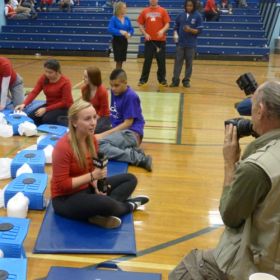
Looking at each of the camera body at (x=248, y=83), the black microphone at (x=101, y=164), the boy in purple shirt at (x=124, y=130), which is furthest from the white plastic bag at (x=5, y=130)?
the camera body at (x=248, y=83)

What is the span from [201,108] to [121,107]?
2294 mm

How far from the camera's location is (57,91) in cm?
498

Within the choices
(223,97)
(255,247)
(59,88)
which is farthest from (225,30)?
(255,247)

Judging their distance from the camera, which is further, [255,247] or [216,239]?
[216,239]

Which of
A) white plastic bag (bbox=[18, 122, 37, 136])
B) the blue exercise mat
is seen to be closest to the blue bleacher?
white plastic bag (bbox=[18, 122, 37, 136])

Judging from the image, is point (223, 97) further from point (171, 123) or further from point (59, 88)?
point (59, 88)

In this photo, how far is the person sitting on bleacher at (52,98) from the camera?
491cm

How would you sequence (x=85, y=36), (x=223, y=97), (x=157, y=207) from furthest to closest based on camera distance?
(x=85, y=36)
(x=223, y=97)
(x=157, y=207)

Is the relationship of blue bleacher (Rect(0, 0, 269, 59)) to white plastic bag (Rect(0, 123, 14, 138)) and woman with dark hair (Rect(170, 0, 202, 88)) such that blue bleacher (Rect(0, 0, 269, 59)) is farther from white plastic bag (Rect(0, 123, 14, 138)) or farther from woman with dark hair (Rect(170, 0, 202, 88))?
white plastic bag (Rect(0, 123, 14, 138))

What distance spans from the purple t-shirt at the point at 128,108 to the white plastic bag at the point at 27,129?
3.58 ft

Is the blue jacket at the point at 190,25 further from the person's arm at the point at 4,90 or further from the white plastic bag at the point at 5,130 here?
the white plastic bag at the point at 5,130

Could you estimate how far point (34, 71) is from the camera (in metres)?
9.02

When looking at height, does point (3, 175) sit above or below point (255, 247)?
below

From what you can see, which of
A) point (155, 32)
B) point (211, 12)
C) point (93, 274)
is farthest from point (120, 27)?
point (93, 274)
